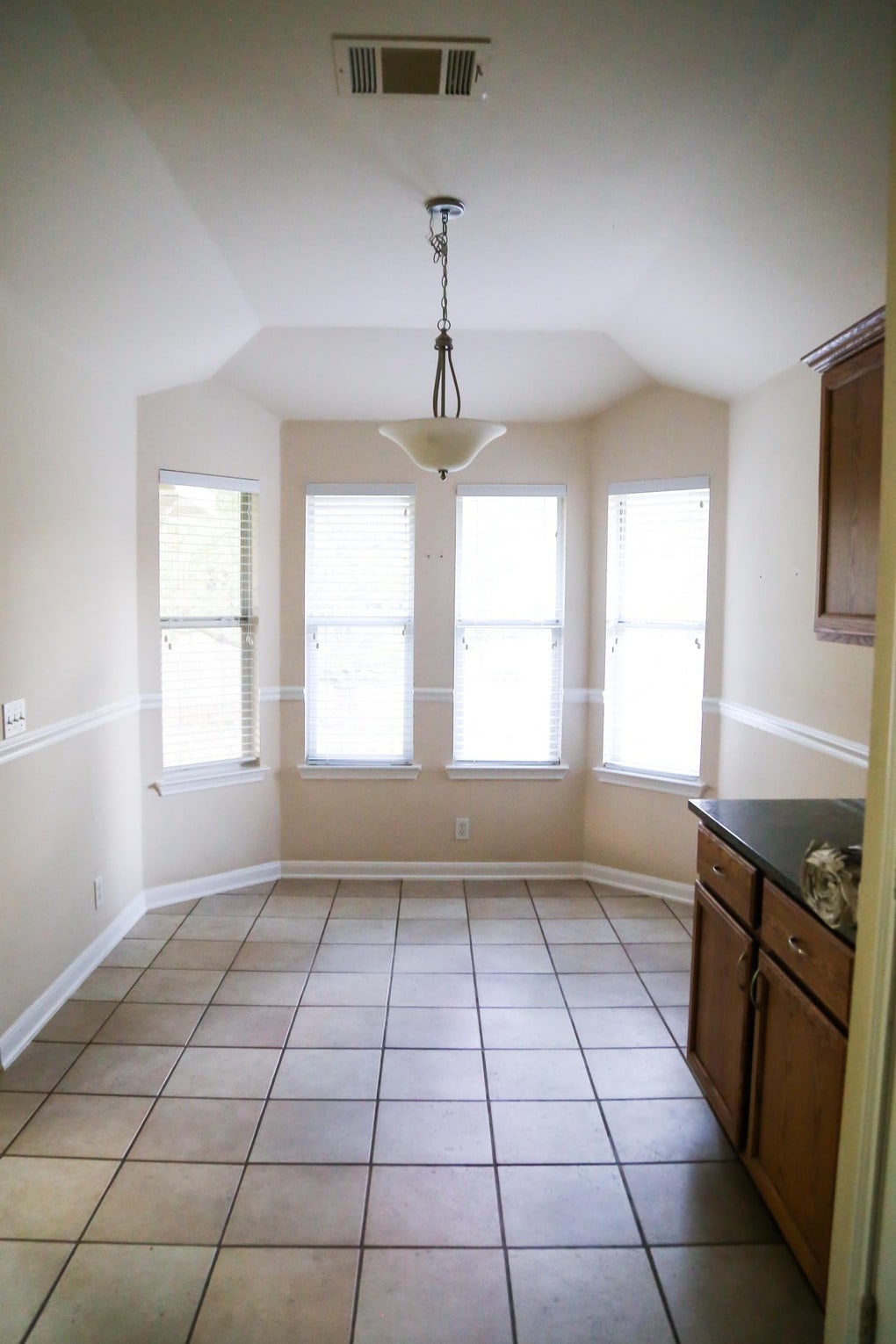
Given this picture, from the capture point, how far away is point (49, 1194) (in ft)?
6.96

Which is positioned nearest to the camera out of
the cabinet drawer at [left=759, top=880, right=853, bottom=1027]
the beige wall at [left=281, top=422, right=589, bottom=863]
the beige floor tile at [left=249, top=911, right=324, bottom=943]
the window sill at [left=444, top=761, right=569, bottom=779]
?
the cabinet drawer at [left=759, top=880, right=853, bottom=1027]

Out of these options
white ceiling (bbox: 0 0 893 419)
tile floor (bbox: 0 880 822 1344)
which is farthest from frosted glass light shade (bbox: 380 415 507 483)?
tile floor (bbox: 0 880 822 1344)

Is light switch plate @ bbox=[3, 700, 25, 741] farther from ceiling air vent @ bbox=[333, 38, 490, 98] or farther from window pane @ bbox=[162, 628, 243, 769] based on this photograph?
ceiling air vent @ bbox=[333, 38, 490, 98]

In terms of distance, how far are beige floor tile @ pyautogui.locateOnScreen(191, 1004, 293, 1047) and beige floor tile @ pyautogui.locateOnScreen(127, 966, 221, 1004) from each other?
128 mm

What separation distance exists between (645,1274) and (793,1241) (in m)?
0.34

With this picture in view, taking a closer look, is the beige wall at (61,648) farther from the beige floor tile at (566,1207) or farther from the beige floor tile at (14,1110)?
the beige floor tile at (566,1207)

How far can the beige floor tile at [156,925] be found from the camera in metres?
3.71

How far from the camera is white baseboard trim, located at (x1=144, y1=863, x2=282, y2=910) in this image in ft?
13.2

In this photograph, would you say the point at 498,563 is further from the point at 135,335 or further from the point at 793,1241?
the point at 793,1241

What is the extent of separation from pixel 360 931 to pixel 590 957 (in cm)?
103

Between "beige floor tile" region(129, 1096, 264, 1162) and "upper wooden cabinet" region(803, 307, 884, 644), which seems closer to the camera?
"upper wooden cabinet" region(803, 307, 884, 644)

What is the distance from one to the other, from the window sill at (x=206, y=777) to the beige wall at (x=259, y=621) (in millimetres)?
31

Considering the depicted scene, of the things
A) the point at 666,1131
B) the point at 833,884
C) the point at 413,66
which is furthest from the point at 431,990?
the point at 413,66

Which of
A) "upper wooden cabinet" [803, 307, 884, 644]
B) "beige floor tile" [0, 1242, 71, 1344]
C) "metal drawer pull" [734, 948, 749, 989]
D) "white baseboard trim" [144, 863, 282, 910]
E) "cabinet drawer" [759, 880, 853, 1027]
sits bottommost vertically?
"beige floor tile" [0, 1242, 71, 1344]
